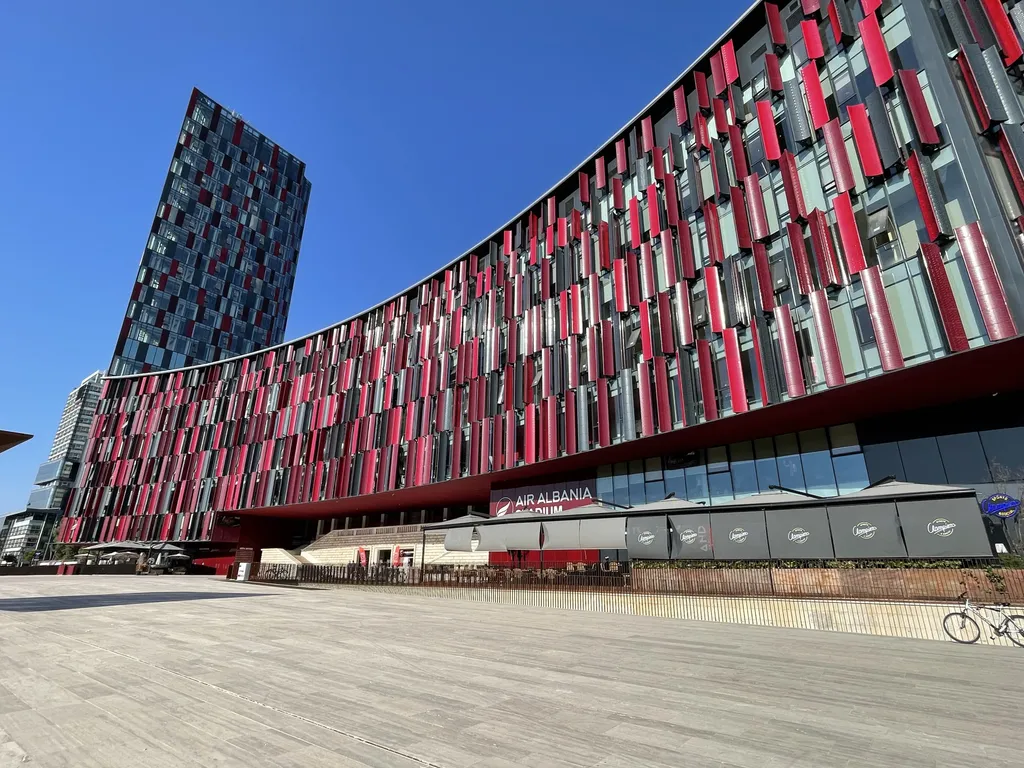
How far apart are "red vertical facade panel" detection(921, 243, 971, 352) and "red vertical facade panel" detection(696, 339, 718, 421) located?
8.82m

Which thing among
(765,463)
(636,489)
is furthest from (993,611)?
(636,489)

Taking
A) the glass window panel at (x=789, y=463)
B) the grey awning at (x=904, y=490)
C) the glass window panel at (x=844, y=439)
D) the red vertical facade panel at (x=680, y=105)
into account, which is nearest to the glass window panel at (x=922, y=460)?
the glass window panel at (x=844, y=439)

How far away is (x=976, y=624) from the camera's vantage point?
40.1 ft

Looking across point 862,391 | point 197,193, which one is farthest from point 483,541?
point 197,193

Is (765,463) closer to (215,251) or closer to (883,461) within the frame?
(883,461)

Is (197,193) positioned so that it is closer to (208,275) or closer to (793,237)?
(208,275)

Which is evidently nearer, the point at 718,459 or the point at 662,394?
the point at 662,394

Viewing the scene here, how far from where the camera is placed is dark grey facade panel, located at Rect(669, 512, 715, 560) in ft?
64.2

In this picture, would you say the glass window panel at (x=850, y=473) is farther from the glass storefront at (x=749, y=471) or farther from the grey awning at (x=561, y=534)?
the grey awning at (x=561, y=534)

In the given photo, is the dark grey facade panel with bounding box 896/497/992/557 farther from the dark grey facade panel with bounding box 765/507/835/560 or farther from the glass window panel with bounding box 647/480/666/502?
the glass window panel with bounding box 647/480/666/502

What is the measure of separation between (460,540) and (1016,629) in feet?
69.9

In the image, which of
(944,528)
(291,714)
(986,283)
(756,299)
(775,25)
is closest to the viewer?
(291,714)

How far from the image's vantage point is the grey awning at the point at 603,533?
2103 cm

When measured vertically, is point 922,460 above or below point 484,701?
above
